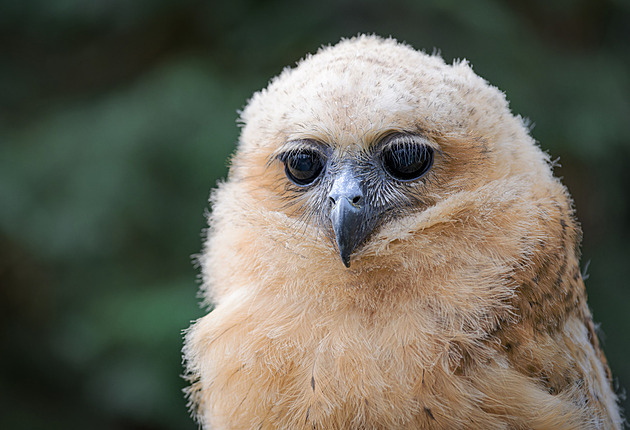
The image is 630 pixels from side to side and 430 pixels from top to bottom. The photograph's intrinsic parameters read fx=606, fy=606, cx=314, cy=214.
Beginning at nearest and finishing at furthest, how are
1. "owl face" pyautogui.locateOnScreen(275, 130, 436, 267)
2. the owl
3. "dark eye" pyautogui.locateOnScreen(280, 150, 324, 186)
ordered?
the owl
"owl face" pyautogui.locateOnScreen(275, 130, 436, 267)
"dark eye" pyautogui.locateOnScreen(280, 150, 324, 186)

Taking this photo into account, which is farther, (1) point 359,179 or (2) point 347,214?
(1) point 359,179

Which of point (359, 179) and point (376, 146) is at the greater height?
point (376, 146)

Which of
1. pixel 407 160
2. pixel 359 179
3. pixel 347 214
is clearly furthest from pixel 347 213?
pixel 407 160

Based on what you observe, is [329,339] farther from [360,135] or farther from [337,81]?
[337,81]

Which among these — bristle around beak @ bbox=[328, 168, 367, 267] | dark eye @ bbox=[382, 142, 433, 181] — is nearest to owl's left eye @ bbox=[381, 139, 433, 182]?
dark eye @ bbox=[382, 142, 433, 181]

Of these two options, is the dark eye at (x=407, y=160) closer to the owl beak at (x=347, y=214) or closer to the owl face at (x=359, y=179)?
the owl face at (x=359, y=179)

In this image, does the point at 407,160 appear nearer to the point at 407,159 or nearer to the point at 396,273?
the point at 407,159

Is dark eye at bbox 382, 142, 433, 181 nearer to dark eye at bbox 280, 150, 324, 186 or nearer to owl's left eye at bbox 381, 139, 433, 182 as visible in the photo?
owl's left eye at bbox 381, 139, 433, 182
